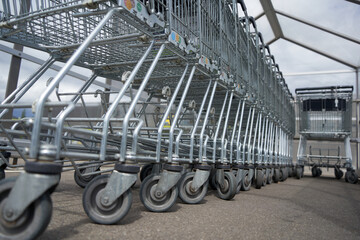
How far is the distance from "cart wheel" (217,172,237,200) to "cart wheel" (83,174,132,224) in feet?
5.70

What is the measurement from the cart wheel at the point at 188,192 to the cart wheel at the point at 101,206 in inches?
42.3

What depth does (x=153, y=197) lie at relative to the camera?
2.52 meters

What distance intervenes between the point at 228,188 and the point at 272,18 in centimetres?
991

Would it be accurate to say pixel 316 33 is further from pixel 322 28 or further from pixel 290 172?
pixel 290 172

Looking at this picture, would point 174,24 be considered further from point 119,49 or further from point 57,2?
point 57,2

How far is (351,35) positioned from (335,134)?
3.56 metres

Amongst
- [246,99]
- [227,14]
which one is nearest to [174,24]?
[227,14]

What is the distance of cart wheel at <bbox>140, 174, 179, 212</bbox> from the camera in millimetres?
2479

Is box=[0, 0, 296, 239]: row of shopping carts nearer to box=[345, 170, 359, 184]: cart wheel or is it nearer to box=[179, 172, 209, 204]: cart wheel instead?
box=[179, 172, 209, 204]: cart wheel

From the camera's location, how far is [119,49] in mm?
3070

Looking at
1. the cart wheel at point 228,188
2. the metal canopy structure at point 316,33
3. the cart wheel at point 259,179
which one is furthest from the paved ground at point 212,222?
the metal canopy structure at point 316,33

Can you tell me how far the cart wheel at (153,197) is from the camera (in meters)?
2.48

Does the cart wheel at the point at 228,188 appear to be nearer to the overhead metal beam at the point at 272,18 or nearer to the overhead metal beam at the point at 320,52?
the overhead metal beam at the point at 272,18

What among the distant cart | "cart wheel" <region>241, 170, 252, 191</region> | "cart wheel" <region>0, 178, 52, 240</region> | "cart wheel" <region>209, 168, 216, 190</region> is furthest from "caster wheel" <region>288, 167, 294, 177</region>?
"cart wheel" <region>0, 178, 52, 240</region>
